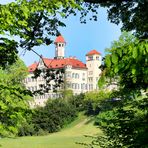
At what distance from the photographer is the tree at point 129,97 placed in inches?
115

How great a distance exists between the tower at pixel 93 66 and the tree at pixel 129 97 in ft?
407

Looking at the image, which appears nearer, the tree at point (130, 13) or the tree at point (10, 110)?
the tree at point (10, 110)

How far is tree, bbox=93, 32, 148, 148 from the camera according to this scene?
2918 mm

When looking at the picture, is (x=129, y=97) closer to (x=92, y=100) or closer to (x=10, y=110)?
(x=10, y=110)

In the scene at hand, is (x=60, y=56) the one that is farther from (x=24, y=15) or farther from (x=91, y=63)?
(x=24, y=15)

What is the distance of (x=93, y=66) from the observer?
138125 millimetres

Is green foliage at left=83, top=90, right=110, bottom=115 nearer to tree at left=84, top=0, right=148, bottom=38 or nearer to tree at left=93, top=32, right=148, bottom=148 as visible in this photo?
tree at left=84, top=0, right=148, bottom=38

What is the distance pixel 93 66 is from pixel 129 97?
129 metres

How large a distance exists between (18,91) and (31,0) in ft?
3.83

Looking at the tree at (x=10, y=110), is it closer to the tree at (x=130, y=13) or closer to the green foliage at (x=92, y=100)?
the tree at (x=130, y=13)

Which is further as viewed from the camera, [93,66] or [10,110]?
[93,66]

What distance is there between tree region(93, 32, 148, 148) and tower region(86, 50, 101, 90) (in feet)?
407

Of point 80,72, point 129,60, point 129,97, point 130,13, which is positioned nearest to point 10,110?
point 129,60

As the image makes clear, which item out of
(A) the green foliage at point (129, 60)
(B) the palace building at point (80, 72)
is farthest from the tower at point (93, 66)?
(A) the green foliage at point (129, 60)
